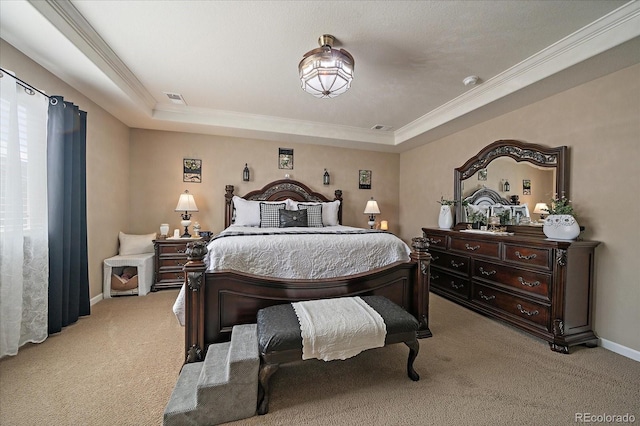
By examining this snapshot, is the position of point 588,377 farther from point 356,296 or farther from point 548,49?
point 548,49

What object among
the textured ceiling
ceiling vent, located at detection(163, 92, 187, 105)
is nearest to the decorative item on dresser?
the textured ceiling

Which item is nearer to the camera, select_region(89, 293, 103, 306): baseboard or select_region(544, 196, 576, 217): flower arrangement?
select_region(544, 196, 576, 217): flower arrangement

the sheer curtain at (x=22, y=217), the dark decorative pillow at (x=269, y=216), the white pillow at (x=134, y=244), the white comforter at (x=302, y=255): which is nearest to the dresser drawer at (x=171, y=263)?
the white pillow at (x=134, y=244)

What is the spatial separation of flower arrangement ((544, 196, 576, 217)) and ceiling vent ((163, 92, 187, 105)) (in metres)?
4.33

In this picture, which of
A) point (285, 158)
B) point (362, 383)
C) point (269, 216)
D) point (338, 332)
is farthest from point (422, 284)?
point (285, 158)

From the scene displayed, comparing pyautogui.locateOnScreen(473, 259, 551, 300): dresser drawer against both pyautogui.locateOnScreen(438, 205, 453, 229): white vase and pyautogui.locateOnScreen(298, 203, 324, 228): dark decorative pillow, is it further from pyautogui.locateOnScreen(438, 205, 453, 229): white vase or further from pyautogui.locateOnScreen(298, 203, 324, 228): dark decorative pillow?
pyautogui.locateOnScreen(298, 203, 324, 228): dark decorative pillow

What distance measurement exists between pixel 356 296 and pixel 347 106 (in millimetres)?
2526

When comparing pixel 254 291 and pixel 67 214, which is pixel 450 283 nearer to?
pixel 254 291

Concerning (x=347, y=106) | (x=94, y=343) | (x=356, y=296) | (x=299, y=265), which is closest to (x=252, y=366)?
(x=299, y=265)

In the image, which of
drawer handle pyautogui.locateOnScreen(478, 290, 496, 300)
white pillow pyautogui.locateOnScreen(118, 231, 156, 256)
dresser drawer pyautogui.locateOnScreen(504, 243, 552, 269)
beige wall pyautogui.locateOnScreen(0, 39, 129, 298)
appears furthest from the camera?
white pillow pyautogui.locateOnScreen(118, 231, 156, 256)

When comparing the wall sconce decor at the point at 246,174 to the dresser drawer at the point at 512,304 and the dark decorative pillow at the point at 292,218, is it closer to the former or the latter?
the dark decorative pillow at the point at 292,218

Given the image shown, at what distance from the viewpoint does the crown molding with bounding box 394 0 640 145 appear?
1.80m

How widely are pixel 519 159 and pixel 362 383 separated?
9.78 ft

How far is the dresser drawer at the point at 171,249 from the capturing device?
142 inches
